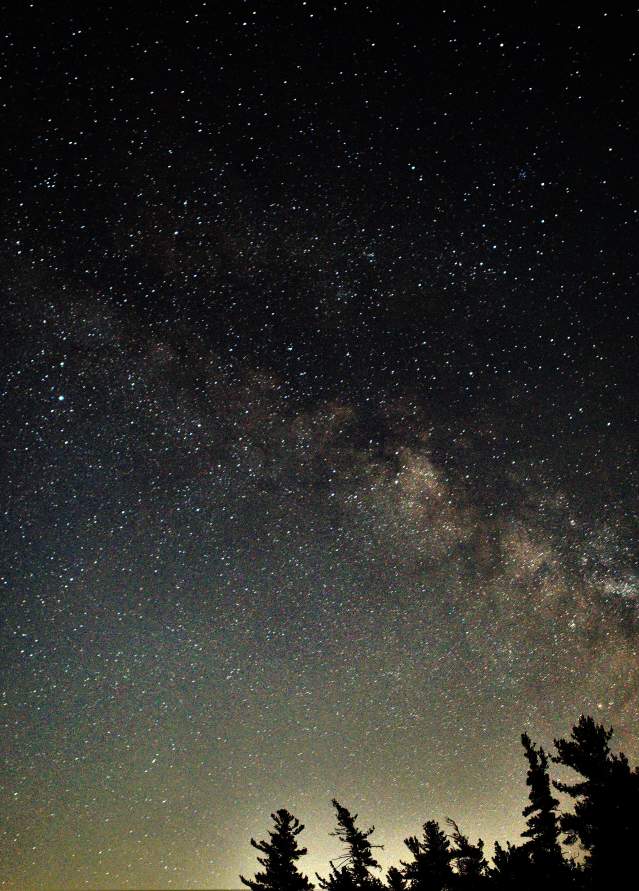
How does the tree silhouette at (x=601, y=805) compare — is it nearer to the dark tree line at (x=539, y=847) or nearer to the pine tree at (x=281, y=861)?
the dark tree line at (x=539, y=847)

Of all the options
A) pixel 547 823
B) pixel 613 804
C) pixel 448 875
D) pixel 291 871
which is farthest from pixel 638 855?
pixel 291 871

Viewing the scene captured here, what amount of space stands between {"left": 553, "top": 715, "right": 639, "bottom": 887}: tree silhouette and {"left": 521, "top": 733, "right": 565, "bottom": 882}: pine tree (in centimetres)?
133

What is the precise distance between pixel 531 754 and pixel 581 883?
138 inches

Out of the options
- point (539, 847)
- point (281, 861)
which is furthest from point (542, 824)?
point (281, 861)

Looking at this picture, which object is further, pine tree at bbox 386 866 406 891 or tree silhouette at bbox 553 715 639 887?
pine tree at bbox 386 866 406 891

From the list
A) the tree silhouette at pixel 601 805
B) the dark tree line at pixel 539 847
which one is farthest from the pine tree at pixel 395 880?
the tree silhouette at pixel 601 805

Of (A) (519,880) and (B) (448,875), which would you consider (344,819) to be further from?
(A) (519,880)

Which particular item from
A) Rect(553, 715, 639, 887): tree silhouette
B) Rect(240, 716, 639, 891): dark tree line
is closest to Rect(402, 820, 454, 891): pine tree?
Rect(240, 716, 639, 891): dark tree line

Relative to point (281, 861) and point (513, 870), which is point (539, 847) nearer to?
point (513, 870)

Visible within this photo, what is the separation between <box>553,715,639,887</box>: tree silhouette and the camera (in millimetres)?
8109

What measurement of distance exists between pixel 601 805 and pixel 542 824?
3527mm

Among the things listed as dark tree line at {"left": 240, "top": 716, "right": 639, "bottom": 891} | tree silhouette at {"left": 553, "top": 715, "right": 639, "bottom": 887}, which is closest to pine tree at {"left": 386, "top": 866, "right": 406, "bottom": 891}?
dark tree line at {"left": 240, "top": 716, "right": 639, "bottom": 891}

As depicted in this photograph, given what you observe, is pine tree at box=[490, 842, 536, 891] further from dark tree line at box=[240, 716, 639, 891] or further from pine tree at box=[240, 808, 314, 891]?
pine tree at box=[240, 808, 314, 891]

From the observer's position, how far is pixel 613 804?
28.2ft
